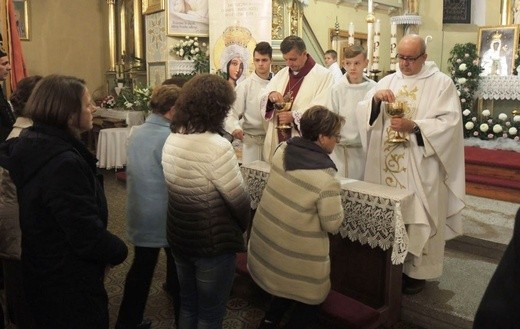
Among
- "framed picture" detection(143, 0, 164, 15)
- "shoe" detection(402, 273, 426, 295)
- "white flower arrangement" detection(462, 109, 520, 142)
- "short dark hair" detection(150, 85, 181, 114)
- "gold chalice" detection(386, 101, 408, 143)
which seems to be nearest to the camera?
"short dark hair" detection(150, 85, 181, 114)

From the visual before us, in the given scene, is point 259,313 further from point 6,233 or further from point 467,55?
point 467,55

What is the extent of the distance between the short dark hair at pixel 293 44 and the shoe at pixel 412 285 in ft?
6.12

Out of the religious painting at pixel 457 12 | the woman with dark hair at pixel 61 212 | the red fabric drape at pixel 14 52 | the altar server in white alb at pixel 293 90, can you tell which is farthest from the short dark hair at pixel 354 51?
the religious painting at pixel 457 12

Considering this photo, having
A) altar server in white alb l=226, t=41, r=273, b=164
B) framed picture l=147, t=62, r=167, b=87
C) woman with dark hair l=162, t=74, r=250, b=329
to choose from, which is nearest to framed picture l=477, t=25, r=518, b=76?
altar server in white alb l=226, t=41, r=273, b=164

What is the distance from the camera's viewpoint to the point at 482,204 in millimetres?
5457

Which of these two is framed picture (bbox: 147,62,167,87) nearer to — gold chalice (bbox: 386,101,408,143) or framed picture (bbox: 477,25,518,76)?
framed picture (bbox: 477,25,518,76)

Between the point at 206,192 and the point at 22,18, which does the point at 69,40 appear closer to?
the point at 22,18

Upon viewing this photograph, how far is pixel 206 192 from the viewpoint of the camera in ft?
A: 7.46

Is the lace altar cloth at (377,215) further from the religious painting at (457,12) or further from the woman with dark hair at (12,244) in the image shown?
the religious painting at (457,12)

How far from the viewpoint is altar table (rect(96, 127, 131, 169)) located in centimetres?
796

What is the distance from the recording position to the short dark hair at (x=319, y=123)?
2.45 m

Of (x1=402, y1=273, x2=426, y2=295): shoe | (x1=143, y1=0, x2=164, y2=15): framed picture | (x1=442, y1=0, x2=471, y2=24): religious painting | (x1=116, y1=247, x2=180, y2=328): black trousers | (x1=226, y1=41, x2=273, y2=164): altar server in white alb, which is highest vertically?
(x1=442, y1=0, x2=471, y2=24): religious painting

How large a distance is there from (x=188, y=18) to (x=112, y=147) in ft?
8.04

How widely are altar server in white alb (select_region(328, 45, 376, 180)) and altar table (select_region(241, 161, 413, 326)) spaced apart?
3.07 feet
